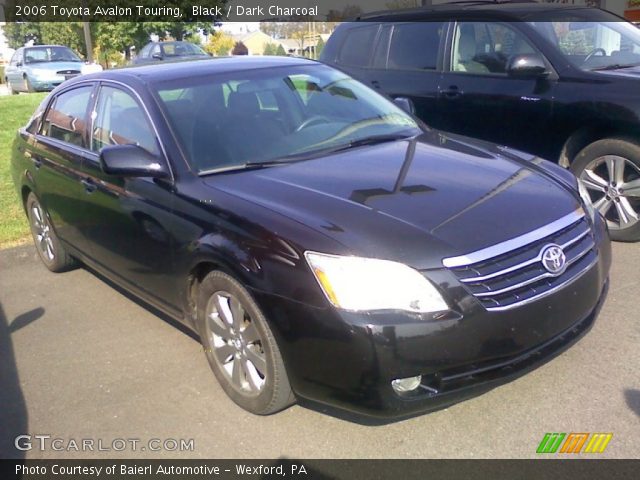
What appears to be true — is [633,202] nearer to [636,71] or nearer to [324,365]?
[636,71]

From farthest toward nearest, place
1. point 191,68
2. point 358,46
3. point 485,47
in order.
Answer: point 358,46
point 485,47
point 191,68

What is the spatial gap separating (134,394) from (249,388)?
0.74 metres

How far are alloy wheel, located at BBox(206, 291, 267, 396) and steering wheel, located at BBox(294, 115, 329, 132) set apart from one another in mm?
1280

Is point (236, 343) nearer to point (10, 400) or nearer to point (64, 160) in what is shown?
point (10, 400)

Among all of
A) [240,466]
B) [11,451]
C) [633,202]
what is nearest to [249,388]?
[240,466]

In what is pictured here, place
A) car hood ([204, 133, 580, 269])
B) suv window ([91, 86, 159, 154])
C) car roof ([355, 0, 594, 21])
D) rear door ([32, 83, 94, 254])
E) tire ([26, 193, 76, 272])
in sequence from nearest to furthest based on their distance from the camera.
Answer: car hood ([204, 133, 580, 269]) → suv window ([91, 86, 159, 154]) → rear door ([32, 83, 94, 254]) → tire ([26, 193, 76, 272]) → car roof ([355, 0, 594, 21])

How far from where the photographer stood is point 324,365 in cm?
280

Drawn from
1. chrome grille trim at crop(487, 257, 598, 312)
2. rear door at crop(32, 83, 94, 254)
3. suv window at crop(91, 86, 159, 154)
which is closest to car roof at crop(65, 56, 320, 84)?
suv window at crop(91, 86, 159, 154)

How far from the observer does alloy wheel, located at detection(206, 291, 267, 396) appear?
3172 mm

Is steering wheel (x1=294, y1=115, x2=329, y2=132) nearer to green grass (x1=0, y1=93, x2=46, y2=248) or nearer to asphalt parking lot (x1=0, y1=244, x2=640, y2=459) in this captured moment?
asphalt parking lot (x1=0, y1=244, x2=640, y2=459)

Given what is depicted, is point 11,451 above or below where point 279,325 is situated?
below

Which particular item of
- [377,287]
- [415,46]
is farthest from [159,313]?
[415,46]

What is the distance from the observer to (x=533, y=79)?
5.64m

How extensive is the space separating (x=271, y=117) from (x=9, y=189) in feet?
18.2
